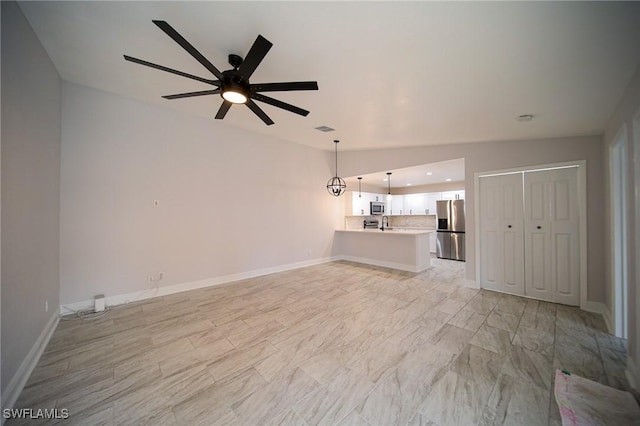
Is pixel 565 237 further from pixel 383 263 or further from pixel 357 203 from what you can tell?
pixel 357 203

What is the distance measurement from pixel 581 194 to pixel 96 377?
20.2ft

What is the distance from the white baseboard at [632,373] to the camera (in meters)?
1.74

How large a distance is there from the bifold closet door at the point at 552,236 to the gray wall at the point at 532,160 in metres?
0.15

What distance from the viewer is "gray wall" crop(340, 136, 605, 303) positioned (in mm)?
3115

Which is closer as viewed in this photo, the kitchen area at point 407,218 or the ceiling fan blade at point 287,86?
the ceiling fan blade at point 287,86

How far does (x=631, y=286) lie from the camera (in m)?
2.00

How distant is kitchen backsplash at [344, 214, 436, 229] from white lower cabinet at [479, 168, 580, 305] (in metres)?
3.84

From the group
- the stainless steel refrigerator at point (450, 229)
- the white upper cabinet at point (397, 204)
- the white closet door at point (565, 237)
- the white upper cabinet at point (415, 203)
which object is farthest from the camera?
the white upper cabinet at point (397, 204)

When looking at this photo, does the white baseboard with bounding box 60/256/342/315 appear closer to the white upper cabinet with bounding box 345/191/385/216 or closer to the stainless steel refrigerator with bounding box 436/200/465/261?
the white upper cabinet with bounding box 345/191/385/216

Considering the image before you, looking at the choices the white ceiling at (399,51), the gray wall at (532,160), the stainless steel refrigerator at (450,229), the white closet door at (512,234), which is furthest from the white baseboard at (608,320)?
the stainless steel refrigerator at (450,229)

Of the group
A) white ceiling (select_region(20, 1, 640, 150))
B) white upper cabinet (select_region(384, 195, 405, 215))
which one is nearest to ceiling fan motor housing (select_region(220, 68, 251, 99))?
white ceiling (select_region(20, 1, 640, 150))

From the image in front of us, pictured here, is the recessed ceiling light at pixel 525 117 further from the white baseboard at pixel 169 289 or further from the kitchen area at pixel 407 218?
the white baseboard at pixel 169 289

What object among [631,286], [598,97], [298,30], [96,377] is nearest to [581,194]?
[598,97]

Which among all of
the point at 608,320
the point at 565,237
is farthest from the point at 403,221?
the point at 608,320
